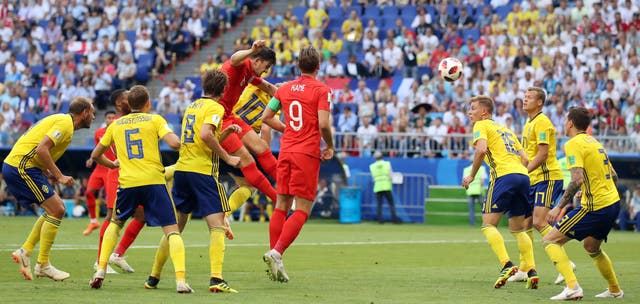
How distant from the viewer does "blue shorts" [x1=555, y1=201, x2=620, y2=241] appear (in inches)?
428

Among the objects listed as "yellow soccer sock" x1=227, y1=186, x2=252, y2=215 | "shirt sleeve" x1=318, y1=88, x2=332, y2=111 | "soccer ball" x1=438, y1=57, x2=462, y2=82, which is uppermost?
"soccer ball" x1=438, y1=57, x2=462, y2=82

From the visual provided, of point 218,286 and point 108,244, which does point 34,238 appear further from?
point 218,286

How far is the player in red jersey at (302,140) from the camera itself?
12016 millimetres

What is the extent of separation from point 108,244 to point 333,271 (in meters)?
3.56

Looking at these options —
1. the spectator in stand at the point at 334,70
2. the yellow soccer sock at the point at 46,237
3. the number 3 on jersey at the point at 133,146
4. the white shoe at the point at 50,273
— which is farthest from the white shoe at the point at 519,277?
the spectator in stand at the point at 334,70

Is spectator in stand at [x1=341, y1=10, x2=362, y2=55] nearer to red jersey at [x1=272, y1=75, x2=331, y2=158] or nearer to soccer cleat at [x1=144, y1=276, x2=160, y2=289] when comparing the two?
red jersey at [x1=272, y1=75, x2=331, y2=158]

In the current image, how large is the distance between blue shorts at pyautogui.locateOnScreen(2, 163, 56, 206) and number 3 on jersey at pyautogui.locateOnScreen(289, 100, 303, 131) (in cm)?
281

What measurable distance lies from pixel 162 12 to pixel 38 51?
4.50 meters

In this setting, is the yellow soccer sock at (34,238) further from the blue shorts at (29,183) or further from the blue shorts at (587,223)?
the blue shorts at (587,223)

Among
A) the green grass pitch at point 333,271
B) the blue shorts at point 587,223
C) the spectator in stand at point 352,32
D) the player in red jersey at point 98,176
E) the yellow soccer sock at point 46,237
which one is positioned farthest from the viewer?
the spectator in stand at point 352,32

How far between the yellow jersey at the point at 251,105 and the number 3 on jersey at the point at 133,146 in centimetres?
376

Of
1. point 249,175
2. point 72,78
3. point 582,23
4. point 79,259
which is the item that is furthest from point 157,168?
point 72,78

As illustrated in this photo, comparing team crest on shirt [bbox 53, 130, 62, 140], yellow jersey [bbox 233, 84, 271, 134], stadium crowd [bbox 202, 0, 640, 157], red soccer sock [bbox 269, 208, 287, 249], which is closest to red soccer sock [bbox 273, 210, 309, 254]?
red soccer sock [bbox 269, 208, 287, 249]

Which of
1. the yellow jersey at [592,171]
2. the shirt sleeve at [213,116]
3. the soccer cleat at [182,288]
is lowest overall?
the soccer cleat at [182,288]
